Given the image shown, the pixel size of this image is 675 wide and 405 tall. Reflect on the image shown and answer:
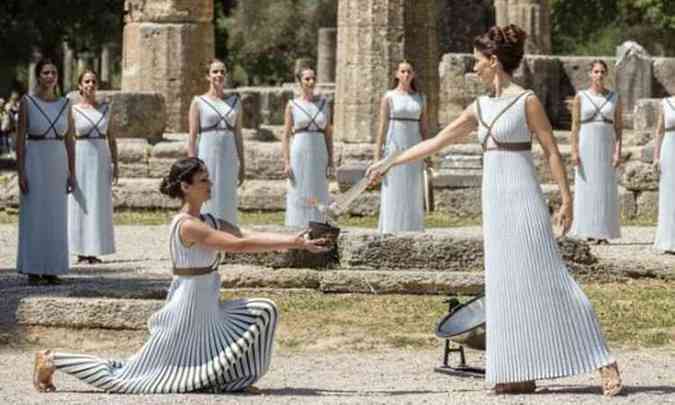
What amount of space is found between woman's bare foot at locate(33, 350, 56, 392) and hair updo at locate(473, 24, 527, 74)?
2472 millimetres

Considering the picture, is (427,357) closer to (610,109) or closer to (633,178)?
(610,109)

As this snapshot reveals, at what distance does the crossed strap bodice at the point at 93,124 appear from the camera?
15680 millimetres

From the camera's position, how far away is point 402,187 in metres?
17.3

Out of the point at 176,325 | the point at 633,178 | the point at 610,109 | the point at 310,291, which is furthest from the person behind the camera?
the point at 633,178

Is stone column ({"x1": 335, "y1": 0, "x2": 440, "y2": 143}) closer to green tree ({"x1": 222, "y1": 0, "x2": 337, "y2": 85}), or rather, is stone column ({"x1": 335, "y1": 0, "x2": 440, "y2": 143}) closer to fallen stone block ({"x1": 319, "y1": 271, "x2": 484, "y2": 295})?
fallen stone block ({"x1": 319, "y1": 271, "x2": 484, "y2": 295})

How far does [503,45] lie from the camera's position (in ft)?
28.8

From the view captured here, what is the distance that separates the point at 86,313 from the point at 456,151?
34.7ft

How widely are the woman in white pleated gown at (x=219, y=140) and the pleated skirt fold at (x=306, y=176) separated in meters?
1.59

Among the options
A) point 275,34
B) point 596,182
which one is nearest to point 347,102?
point 596,182

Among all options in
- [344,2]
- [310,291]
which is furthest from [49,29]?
[310,291]

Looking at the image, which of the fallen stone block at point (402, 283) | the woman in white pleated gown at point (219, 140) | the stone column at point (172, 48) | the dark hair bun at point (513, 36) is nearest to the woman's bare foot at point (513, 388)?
the dark hair bun at point (513, 36)

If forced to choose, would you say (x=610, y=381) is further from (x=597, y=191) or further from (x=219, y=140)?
(x=597, y=191)

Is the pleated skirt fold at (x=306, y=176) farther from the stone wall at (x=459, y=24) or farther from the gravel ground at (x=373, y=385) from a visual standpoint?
the stone wall at (x=459, y=24)

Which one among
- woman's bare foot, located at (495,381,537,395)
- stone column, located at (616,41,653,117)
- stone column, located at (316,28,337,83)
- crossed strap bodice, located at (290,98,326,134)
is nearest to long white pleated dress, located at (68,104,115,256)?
crossed strap bodice, located at (290,98,326,134)
